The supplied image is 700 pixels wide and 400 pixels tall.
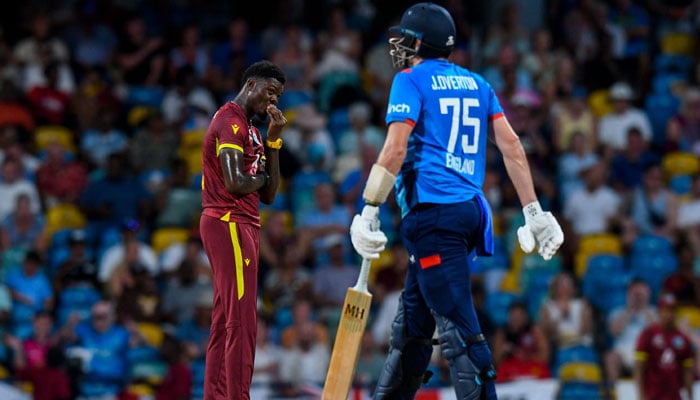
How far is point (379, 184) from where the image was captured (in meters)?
7.07

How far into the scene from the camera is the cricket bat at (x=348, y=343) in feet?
23.6

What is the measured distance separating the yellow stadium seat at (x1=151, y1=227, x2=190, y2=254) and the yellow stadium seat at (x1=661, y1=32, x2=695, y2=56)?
7801mm

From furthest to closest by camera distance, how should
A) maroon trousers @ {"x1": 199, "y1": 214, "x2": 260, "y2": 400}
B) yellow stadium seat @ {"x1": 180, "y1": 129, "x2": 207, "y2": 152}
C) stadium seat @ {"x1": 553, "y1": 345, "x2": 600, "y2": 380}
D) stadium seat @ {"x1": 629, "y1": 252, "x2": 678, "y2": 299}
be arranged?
1. yellow stadium seat @ {"x1": 180, "y1": 129, "x2": 207, "y2": 152}
2. stadium seat @ {"x1": 629, "y1": 252, "x2": 678, "y2": 299}
3. stadium seat @ {"x1": 553, "y1": 345, "x2": 600, "y2": 380}
4. maroon trousers @ {"x1": 199, "y1": 214, "x2": 260, "y2": 400}

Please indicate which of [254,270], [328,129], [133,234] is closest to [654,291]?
[328,129]

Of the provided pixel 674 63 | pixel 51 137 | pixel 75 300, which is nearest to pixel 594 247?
pixel 674 63

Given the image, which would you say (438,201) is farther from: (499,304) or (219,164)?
(499,304)

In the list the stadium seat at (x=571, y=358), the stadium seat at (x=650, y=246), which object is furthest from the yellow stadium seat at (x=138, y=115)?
the stadium seat at (x=650, y=246)

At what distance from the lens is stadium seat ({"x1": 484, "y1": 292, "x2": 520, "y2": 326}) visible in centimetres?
1369

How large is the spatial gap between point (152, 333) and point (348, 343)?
6.23 m

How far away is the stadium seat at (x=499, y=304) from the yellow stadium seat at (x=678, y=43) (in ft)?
18.7

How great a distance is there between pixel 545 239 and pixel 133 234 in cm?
749

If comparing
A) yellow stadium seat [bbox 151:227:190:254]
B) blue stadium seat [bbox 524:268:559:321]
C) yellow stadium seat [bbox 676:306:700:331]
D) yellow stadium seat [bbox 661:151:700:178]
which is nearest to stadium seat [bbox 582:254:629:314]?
blue stadium seat [bbox 524:268:559:321]

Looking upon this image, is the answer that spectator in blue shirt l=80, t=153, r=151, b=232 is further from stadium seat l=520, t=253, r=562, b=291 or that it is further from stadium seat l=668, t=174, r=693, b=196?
stadium seat l=668, t=174, r=693, b=196

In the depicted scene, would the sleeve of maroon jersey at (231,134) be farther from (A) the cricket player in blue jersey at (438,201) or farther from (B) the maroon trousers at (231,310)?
(A) the cricket player in blue jersey at (438,201)
